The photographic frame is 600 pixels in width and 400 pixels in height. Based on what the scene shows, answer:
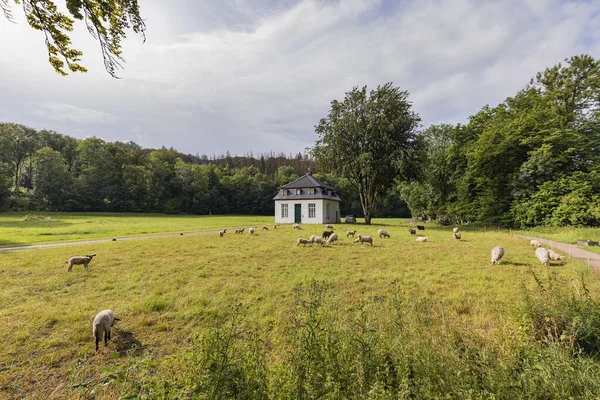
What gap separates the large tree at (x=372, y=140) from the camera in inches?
1169

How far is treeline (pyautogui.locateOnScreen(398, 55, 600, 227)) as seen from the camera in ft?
73.5

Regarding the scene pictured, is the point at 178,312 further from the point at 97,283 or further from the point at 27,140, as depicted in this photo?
the point at 27,140

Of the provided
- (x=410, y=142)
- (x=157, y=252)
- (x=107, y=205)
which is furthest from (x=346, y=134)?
(x=107, y=205)

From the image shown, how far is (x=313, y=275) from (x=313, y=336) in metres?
5.43

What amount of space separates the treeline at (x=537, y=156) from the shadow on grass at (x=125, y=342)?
29875 mm

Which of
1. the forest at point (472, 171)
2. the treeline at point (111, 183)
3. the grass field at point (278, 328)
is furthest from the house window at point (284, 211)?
the grass field at point (278, 328)

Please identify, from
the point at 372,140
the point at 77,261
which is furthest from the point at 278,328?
the point at 372,140

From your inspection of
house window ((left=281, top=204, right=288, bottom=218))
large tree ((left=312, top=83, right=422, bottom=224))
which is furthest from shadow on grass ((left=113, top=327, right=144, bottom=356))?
house window ((left=281, top=204, right=288, bottom=218))

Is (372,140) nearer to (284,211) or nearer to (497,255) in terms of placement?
(284,211)

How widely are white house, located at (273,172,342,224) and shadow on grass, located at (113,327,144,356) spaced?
30.2 meters

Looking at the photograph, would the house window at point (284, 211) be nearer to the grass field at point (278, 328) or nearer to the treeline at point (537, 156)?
the treeline at point (537, 156)

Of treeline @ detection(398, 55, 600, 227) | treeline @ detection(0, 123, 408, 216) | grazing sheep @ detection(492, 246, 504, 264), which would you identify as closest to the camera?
grazing sheep @ detection(492, 246, 504, 264)

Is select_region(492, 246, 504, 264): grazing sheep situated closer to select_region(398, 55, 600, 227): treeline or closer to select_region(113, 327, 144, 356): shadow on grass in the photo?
select_region(113, 327, 144, 356): shadow on grass

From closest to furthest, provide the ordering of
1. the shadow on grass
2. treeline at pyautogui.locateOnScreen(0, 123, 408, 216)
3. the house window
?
the shadow on grass, the house window, treeline at pyautogui.locateOnScreen(0, 123, 408, 216)
